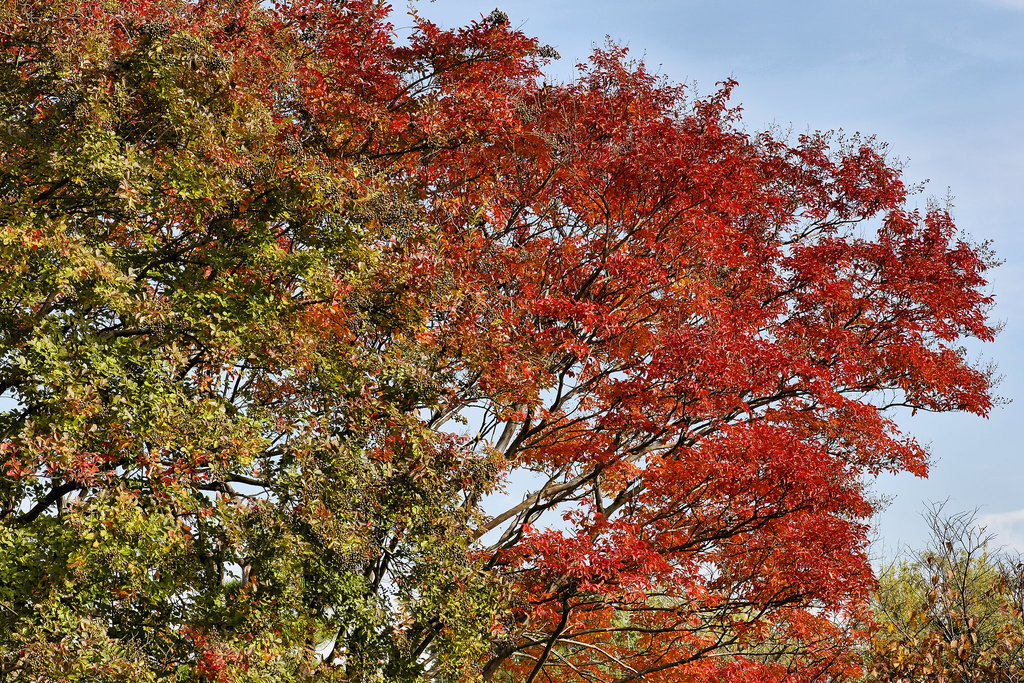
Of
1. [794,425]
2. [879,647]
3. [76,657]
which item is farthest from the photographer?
[794,425]

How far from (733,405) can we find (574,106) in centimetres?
518

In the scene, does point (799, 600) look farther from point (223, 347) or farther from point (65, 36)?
point (65, 36)

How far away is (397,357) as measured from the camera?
9.79m

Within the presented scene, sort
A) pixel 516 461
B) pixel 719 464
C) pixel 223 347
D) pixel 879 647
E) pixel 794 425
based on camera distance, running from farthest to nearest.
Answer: pixel 794 425
pixel 516 461
pixel 719 464
pixel 879 647
pixel 223 347

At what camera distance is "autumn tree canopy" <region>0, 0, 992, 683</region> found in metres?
8.07

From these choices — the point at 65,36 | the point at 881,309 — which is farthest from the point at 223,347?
the point at 881,309

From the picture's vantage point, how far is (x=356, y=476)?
28.7 feet

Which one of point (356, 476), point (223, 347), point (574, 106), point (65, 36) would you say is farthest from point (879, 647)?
point (65, 36)

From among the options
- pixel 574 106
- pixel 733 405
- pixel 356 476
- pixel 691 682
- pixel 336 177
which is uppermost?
pixel 574 106

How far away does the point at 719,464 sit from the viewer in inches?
418

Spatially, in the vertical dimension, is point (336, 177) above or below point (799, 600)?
above

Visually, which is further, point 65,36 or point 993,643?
point 993,643

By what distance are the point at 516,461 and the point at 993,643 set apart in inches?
228

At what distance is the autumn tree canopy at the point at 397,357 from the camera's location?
8.07 meters
